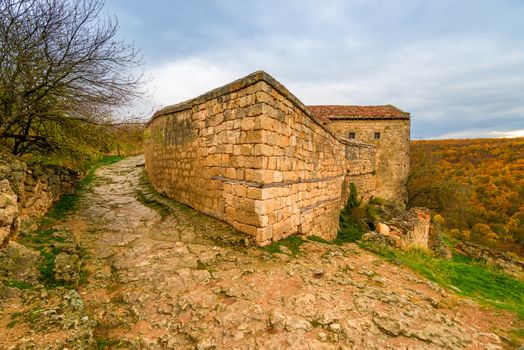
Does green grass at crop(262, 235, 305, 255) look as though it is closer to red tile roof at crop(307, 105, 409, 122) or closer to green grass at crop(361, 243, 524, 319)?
green grass at crop(361, 243, 524, 319)

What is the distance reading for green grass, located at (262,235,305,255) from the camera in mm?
4102

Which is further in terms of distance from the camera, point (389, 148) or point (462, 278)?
point (389, 148)

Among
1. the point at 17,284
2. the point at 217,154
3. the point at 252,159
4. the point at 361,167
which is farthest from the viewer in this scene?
the point at 361,167

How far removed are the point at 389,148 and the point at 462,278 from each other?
14621 millimetres

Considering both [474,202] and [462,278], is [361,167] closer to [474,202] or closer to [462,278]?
[462,278]

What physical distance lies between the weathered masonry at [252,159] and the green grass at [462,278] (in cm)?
197

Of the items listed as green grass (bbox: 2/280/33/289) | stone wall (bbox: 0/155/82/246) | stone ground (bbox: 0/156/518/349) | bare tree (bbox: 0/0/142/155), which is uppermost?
bare tree (bbox: 0/0/142/155)

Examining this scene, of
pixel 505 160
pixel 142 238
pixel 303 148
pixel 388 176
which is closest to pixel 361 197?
pixel 388 176

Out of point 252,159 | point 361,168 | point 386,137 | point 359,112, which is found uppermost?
point 359,112

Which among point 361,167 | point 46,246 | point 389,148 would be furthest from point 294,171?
point 389,148

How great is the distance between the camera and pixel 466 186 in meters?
20.2

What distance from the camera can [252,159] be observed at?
4168 millimetres

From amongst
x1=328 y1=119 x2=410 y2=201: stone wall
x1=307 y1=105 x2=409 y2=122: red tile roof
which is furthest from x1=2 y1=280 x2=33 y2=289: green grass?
x1=328 y1=119 x2=410 y2=201: stone wall

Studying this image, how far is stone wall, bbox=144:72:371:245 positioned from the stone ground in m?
0.72
